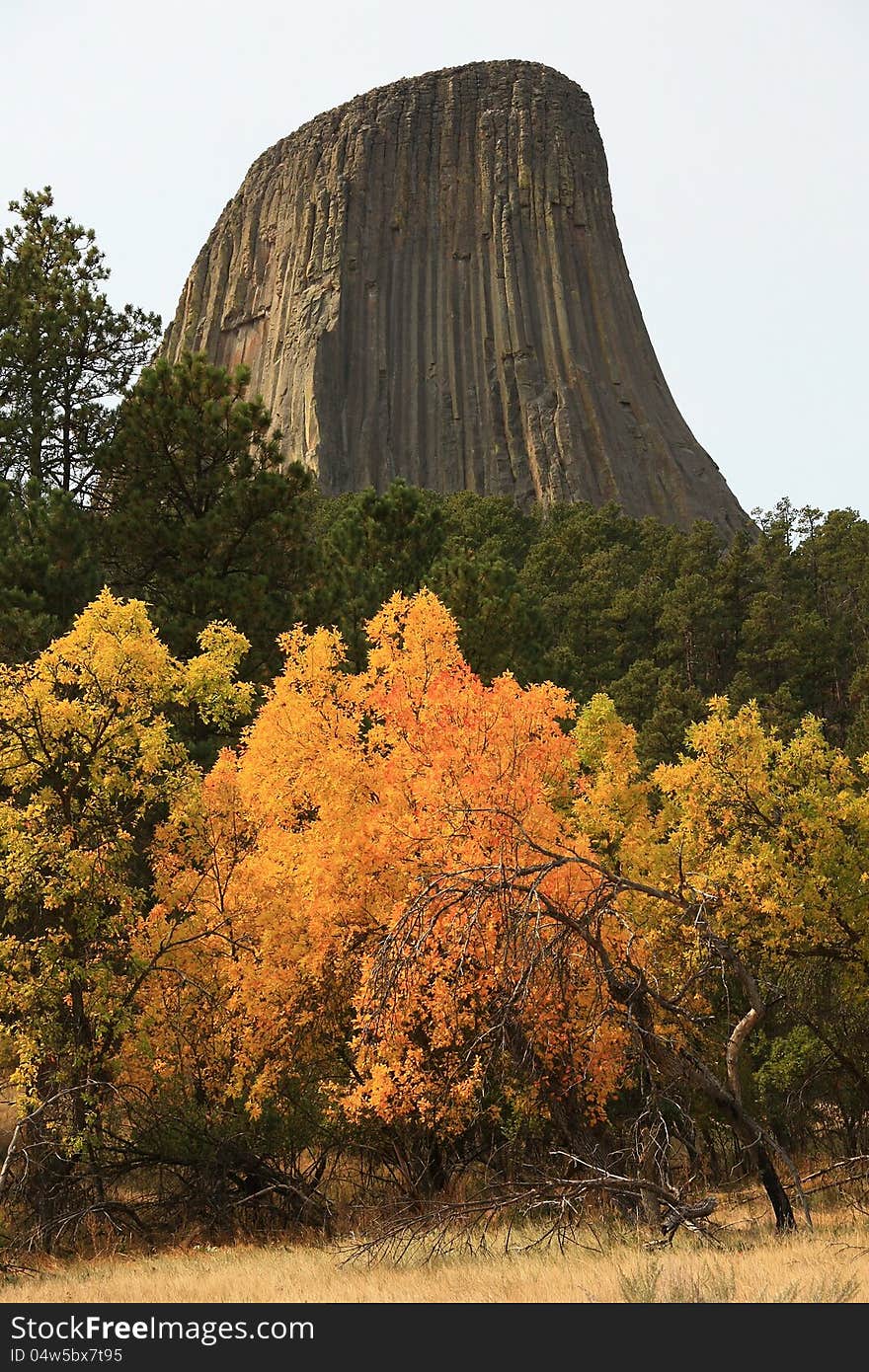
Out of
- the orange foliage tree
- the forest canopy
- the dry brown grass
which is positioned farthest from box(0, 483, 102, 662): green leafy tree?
the dry brown grass

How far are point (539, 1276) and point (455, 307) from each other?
294ft

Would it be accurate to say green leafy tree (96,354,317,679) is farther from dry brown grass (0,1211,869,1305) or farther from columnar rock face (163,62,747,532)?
columnar rock face (163,62,747,532)

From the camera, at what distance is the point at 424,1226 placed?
1217 cm

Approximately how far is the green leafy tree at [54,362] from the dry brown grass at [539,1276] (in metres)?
18.1

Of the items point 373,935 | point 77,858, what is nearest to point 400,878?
point 373,935

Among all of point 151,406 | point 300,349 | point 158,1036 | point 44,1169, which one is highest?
point 300,349

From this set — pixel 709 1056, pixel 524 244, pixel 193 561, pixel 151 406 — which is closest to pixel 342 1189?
pixel 709 1056

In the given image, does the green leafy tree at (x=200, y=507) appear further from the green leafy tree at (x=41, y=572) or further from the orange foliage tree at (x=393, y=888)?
the orange foliage tree at (x=393, y=888)

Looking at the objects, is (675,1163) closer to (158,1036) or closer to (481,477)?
(158,1036)

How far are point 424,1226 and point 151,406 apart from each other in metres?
18.4

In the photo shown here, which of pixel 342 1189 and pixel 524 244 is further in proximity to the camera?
pixel 524 244

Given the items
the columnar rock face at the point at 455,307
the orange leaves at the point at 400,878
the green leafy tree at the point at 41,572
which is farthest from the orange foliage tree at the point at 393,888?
the columnar rock face at the point at 455,307

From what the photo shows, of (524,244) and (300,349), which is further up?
(524,244)

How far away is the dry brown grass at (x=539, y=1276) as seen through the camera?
9.77 meters
